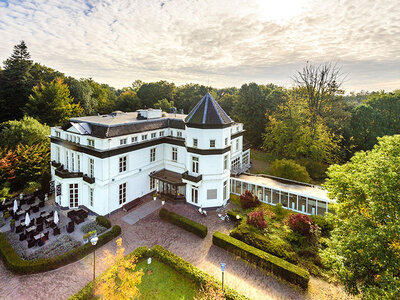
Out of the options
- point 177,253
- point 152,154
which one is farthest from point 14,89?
point 177,253

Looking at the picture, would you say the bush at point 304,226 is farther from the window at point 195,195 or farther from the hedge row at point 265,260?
the window at point 195,195

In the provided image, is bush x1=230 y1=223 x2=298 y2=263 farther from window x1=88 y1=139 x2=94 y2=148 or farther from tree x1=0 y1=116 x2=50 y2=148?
tree x1=0 y1=116 x2=50 y2=148

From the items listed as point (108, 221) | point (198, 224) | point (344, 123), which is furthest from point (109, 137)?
point (344, 123)

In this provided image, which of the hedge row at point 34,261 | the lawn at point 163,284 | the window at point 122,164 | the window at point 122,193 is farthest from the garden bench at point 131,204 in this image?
the lawn at point 163,284

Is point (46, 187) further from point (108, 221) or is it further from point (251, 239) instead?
point (251, 239)

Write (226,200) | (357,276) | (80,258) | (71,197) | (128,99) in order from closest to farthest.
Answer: (357,276) → (80,258) → (71,197) → (226,200) → (128,99)

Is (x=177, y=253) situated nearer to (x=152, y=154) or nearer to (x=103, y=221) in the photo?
(x=103, y=221)
